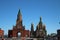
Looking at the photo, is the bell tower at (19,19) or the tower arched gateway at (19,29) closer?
the tower arched gateway at (19,29)

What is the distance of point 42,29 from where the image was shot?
282 ft

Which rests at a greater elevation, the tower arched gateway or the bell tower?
the bell tower

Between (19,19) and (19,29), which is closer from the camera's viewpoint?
(19,29)

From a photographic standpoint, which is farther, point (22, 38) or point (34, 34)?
point (34, 34)

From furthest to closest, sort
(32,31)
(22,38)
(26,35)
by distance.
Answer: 1. (32,31)
2. (26,35)
3. (22,38)

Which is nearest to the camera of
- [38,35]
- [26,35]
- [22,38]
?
[22,38]

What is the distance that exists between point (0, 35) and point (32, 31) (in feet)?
80.7

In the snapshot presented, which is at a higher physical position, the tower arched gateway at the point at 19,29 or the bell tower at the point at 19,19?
the bell tower at the point at 19,19

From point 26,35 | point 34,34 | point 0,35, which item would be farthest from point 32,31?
point 0,35

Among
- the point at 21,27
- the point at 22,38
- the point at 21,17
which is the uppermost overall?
the point at 21,17

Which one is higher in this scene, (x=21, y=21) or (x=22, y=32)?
(x=21, y=21)

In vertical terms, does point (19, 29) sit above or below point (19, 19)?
below

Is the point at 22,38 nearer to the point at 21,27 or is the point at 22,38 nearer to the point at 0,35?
the point at 21,27

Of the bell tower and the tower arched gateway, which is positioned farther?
the bell tower
